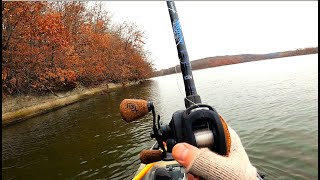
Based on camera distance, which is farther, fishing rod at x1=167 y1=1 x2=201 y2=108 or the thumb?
fishing rod at x1=167 y1=1 x2=201 y2=108

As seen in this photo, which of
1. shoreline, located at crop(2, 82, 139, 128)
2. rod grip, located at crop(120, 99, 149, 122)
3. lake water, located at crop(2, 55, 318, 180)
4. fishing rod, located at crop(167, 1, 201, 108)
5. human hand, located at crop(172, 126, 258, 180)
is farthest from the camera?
shoreline, located at crop(2, 82, 139, 128)

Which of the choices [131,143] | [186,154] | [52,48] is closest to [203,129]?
[186,154]

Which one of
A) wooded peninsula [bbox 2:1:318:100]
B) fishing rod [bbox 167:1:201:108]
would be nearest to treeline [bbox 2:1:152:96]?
wooded peninsula [bbox 2:1:318:100]

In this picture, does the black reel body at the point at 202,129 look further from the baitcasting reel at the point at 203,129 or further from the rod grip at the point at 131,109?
the rod grip at the point at 131,109

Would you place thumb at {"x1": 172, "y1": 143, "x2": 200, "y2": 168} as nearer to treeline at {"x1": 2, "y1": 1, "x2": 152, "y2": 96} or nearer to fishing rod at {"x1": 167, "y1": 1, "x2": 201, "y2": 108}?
fishing rod at {"x1": 167, "y1": 1, "x2": 201, "y2": 108}

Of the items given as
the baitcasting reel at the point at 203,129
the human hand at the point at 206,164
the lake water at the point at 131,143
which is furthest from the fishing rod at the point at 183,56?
the lake water at the point at 131,143

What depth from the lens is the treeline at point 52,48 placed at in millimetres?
24594

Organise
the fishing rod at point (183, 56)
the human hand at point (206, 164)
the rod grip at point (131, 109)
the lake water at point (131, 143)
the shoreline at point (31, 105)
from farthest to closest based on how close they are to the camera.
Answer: the shoreline at point (31, 105), the lake water at point (131, 143), the fishing rod at point (183, 56), the rod grip at point (131, 109), the human hand at point (206, 164)

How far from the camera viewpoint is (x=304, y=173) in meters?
7.26

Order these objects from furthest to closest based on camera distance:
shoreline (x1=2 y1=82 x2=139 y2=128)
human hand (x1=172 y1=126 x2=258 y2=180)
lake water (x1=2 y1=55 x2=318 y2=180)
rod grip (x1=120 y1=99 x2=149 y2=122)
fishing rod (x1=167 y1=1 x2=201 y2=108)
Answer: shoreline (x1=2 y1=82 x2=139 y2=128) < lake water (x1=2 y1=55 x2=318 y2=180) < fishing rod (x1=167 y1=1 x2=201 y2=108) < rod grip (x1=120 y1=99 x2=149 y2=122) < human hand (x1=172 y1=126 x2=258 y2=180)

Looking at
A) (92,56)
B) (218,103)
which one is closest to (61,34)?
(92,56)

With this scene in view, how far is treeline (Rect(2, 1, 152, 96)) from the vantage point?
2459 cm

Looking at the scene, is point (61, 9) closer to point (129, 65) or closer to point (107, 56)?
point (107, 56)

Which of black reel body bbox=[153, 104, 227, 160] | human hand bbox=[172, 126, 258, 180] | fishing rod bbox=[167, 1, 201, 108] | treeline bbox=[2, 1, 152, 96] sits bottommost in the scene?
human hand bbox=[172, 126, 258, 180]
